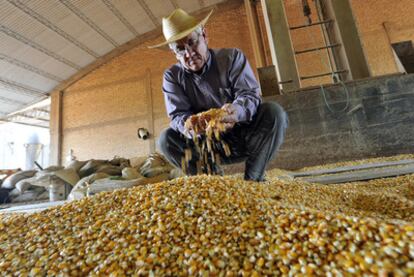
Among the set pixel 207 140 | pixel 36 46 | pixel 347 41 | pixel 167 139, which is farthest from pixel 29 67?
pixel 347 41

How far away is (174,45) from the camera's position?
166 cm

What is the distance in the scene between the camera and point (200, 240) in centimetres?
80

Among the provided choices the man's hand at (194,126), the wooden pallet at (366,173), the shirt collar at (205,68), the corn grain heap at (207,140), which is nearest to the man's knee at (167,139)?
the corn grain heap at (207,140)

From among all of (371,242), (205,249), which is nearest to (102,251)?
(205,249)

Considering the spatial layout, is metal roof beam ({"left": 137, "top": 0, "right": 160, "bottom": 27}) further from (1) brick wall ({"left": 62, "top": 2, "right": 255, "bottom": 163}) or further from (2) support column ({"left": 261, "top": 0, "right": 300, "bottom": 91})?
(2) support column ({"left": 261, "top": 0, "right": 300, "bottom": 91})

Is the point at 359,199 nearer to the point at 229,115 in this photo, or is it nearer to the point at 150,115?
the point at 229,115

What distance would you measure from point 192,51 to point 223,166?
182cm

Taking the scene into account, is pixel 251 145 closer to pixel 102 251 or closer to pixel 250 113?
pixel 250 113

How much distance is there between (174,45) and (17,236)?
140cm

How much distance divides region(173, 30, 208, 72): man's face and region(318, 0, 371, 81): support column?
2.72 m

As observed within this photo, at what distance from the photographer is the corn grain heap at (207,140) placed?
1.46 metres

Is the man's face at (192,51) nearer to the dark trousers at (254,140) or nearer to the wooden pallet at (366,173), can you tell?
the dark trousers at (254,140)

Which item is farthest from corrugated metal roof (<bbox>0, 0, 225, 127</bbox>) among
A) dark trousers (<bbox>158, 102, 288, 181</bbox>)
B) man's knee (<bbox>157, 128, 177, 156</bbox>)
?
dark trousers (<bbox>158, 102, 288, 181</bbox>)

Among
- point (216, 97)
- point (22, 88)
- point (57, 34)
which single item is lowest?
point (216, 97)
